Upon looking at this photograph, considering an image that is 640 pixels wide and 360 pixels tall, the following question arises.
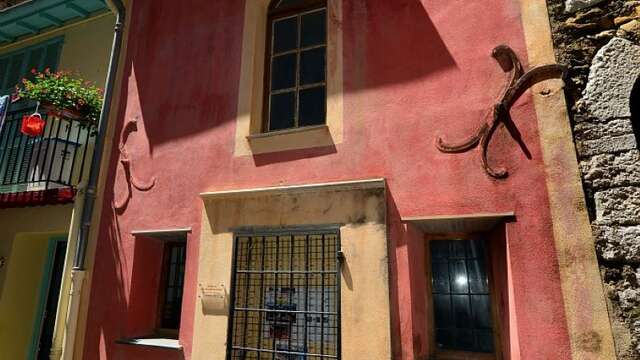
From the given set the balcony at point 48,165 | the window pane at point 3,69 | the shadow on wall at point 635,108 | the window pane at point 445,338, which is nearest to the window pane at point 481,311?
the window pane at point 445,338

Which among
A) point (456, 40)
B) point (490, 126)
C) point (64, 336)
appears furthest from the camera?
point (64, 336)

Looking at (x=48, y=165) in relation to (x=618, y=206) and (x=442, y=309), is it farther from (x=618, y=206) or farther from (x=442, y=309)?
(x=618, y=206)

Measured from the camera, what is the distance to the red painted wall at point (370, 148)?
320 cm

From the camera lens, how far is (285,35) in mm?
4812

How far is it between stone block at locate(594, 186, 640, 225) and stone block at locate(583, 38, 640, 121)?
59 centimetres

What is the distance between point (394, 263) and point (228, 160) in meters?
2.17

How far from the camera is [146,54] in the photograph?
17.5ft

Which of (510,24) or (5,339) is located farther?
(5,339)

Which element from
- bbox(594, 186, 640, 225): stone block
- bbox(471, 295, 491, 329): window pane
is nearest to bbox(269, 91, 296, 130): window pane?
bbox(471, 295, 491, 329): window pane

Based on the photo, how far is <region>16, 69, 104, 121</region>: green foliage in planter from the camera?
199 inches

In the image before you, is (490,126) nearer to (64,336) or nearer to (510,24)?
(510,24)

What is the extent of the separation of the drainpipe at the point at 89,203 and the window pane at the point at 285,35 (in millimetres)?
2351

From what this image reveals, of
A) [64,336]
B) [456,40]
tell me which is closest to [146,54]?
[64,336]

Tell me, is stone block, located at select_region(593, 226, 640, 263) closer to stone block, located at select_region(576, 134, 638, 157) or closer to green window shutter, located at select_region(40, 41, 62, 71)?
stone block, located at select_region(576, 134, 638, 157)
